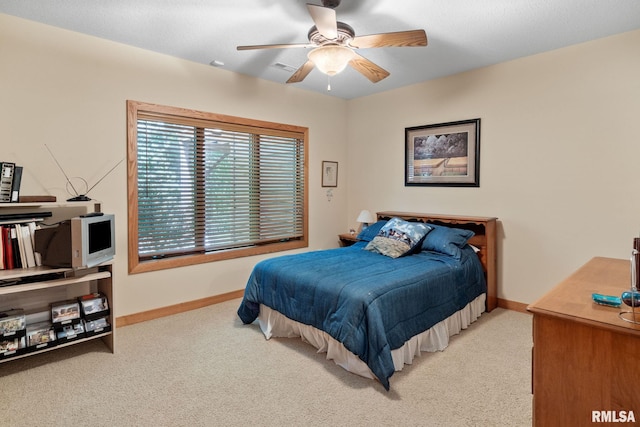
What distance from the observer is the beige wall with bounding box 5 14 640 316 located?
2.77 meters

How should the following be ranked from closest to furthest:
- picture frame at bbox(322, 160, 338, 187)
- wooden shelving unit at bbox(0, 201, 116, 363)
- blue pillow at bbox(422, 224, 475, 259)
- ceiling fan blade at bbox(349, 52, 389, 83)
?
wooden shelving unit at bbox(0, 201, 116, 363), ceiling fan blade at bbox(349, 52, 389, 83), blue pillow at bbox(422, 224, 475, 259), picture frame at bbox(322, 160, 338, 187)

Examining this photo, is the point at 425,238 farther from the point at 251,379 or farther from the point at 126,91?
the point at 126,91

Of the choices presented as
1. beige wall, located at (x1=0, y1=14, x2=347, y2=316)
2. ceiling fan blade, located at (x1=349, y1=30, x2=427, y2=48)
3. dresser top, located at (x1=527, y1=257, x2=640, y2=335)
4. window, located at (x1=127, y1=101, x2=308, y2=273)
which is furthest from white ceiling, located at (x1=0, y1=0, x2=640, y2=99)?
dresser top, located at (x1=527, y1=257, x2=640, y2=335)

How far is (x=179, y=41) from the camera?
305cm

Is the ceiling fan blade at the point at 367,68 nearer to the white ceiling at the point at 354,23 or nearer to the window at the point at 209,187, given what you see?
the white ceiling at the point at 354,23

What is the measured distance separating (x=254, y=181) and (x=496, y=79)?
2.88m

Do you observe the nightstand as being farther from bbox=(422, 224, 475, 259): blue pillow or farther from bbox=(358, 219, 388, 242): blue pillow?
bbox=(422, 224, 475, 259): blue pillow

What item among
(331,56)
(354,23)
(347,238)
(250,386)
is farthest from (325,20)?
(347,238)

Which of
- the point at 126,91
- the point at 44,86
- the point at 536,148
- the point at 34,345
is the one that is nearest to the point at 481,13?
the point at 536,148

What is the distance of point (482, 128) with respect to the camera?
3742 mm

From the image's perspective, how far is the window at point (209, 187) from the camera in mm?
3318

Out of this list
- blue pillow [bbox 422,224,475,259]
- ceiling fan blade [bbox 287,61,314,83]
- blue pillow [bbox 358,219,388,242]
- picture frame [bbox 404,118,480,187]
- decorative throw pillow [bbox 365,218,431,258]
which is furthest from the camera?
blue pillow [bbox 358,219,388,242]

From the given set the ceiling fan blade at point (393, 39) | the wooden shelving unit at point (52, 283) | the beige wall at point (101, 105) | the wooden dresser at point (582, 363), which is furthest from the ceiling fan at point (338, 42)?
the wooden shelving unit at point (52, 283)

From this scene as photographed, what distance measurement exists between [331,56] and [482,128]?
7.04 ft
